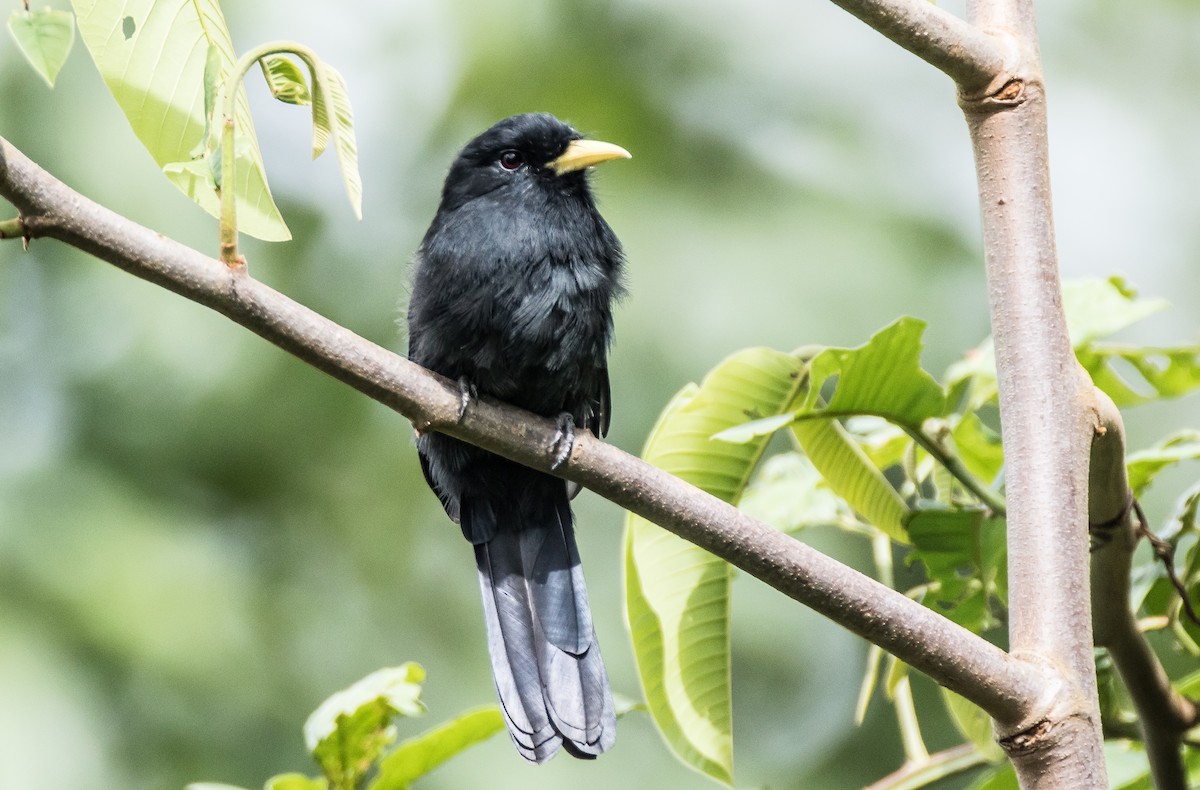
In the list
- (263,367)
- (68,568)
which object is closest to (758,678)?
(263,367)

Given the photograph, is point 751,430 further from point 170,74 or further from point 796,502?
point 170,74

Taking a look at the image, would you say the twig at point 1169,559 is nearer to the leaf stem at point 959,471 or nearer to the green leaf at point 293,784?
the leaf stem at point 959,471

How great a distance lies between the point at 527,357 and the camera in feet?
8.49

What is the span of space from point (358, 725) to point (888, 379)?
0.94 m

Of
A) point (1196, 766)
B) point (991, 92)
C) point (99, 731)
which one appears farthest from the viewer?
point (99, 731)

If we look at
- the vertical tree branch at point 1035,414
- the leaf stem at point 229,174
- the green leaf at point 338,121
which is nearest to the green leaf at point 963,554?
the vertical tree branch at point 1035,414

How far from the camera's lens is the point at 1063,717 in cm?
143

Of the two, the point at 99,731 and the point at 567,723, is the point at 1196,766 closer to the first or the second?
the point at 567,723

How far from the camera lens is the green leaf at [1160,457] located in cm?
190

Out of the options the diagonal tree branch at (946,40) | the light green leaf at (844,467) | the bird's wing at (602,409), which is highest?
the bird's wing at (602,409)

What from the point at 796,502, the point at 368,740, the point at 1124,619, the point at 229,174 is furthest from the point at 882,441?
the point at 229,174

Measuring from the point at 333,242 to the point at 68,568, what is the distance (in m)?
1.91

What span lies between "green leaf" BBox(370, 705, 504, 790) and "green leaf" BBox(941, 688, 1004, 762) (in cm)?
78

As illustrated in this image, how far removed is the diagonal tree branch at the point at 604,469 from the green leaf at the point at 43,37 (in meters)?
0.11
